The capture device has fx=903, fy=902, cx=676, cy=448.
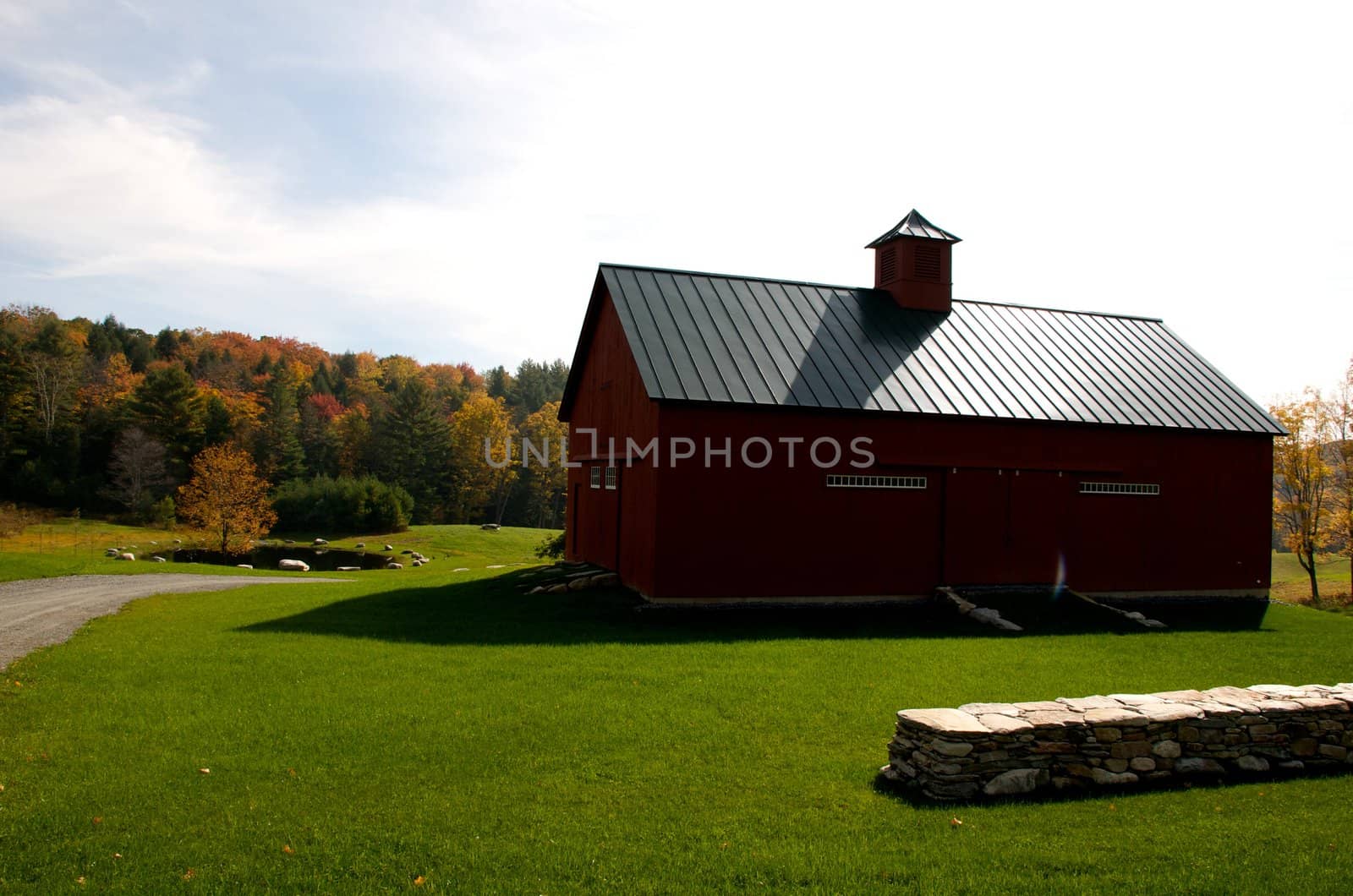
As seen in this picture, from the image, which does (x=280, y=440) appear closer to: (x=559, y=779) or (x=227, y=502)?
(x=227, y=502)

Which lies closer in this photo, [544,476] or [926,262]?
[926,262]

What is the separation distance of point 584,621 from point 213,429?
53.6 m

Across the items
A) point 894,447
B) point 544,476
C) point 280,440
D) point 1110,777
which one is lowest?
point 1110,777

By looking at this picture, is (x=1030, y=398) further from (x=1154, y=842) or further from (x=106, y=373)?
(x=106, y=373)

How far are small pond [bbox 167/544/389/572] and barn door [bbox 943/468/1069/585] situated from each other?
28.7 meters

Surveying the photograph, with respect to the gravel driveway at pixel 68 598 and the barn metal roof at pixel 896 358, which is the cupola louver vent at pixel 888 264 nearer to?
the barn metal roof at pixel 896 358

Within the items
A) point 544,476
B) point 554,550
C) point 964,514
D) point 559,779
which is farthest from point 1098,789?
point 544,476

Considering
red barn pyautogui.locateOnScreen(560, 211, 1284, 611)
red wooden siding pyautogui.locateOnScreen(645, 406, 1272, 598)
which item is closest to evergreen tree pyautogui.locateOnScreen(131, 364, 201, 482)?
red barn pyautogui.locateOnScreen(560, 211, 1284, 611)

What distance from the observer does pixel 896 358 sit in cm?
2036

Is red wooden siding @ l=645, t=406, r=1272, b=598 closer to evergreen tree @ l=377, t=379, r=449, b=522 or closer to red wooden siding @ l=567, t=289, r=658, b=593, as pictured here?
red wooden siding @ l=567, t=289, r=658, b=593

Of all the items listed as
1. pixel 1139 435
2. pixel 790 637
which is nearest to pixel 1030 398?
pixel 1139 435

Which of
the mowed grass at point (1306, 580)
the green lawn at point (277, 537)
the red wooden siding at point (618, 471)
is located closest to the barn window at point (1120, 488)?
the red wooden siding at point (618, 471)

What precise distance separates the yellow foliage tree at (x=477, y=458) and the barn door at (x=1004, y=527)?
50.7 metres

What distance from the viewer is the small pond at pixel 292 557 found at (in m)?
40.0
